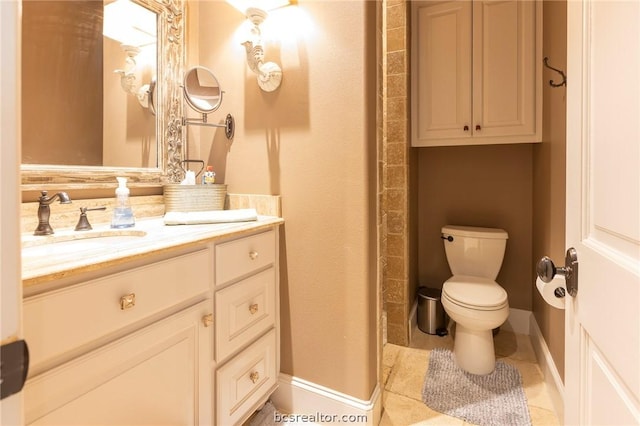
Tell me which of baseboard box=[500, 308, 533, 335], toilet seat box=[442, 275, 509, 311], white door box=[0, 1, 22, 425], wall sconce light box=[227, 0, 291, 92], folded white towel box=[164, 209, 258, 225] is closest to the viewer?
white door box=[0, 1, 22, 425]

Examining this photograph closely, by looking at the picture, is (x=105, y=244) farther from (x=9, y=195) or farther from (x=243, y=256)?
(x=9, y=195)

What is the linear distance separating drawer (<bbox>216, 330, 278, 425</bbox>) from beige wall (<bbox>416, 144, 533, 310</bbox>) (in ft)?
5.44

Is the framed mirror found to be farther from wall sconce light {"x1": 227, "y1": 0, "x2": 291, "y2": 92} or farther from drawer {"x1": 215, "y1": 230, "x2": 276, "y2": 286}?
drawer {"x1": 215, "y1": 230, "x2": 276, "y2": 286}

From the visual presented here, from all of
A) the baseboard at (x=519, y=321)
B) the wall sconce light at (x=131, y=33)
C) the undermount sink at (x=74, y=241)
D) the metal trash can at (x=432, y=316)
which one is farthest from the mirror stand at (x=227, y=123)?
the baseboard at (x=519, y=321)

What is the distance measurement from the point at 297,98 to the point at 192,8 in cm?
87

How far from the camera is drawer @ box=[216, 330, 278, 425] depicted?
114cm

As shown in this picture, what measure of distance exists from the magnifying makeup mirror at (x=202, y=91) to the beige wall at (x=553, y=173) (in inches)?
64.7

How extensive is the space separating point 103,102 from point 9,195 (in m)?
1.20

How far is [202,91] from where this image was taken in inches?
59.6

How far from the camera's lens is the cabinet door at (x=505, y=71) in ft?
6.68

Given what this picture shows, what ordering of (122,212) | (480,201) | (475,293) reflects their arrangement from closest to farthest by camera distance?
(122,212) → (475,293) → (480,201)

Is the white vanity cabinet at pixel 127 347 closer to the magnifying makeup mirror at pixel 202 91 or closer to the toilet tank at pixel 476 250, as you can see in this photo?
the magnifying makeup mirror at pixel 202 91

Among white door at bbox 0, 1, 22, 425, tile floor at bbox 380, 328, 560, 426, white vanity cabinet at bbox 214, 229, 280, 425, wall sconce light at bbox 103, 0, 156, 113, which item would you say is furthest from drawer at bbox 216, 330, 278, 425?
wall sconce light at bbox 103, 0, 156, 113

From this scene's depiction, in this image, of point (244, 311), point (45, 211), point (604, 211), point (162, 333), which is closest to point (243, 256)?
point (244, 311)
